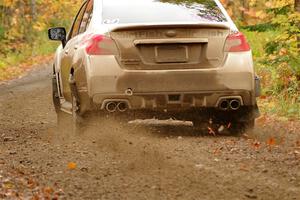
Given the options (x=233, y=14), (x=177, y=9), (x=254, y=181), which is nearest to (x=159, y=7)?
(x=177, y=9)

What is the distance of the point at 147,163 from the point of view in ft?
22.0

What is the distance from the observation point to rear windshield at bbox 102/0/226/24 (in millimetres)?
8359

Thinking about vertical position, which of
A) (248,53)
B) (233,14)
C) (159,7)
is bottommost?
(233,14)

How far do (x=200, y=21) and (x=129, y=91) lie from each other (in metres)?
1.14

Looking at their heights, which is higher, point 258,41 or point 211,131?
point 211,131

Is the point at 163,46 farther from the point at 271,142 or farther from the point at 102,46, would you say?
the point at 271,142

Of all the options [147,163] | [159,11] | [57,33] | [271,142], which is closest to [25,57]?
[57,33]

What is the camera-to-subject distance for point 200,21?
8281mm

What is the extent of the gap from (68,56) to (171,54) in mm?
1870

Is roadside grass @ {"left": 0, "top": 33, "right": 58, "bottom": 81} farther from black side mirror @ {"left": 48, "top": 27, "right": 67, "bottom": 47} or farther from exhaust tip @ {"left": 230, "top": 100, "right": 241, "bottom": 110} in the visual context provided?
exhaust tip @ {"left": 230, "top": 100, "right": 241, "bottom": 110}

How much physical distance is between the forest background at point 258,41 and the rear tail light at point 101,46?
4053 mm

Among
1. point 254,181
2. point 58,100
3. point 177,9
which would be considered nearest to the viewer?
point 254,181

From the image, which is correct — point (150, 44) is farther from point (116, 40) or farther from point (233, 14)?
point (233, 14)

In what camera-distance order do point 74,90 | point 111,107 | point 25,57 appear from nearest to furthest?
1. point 111,107
2. point 74,90
3. point 25,57
